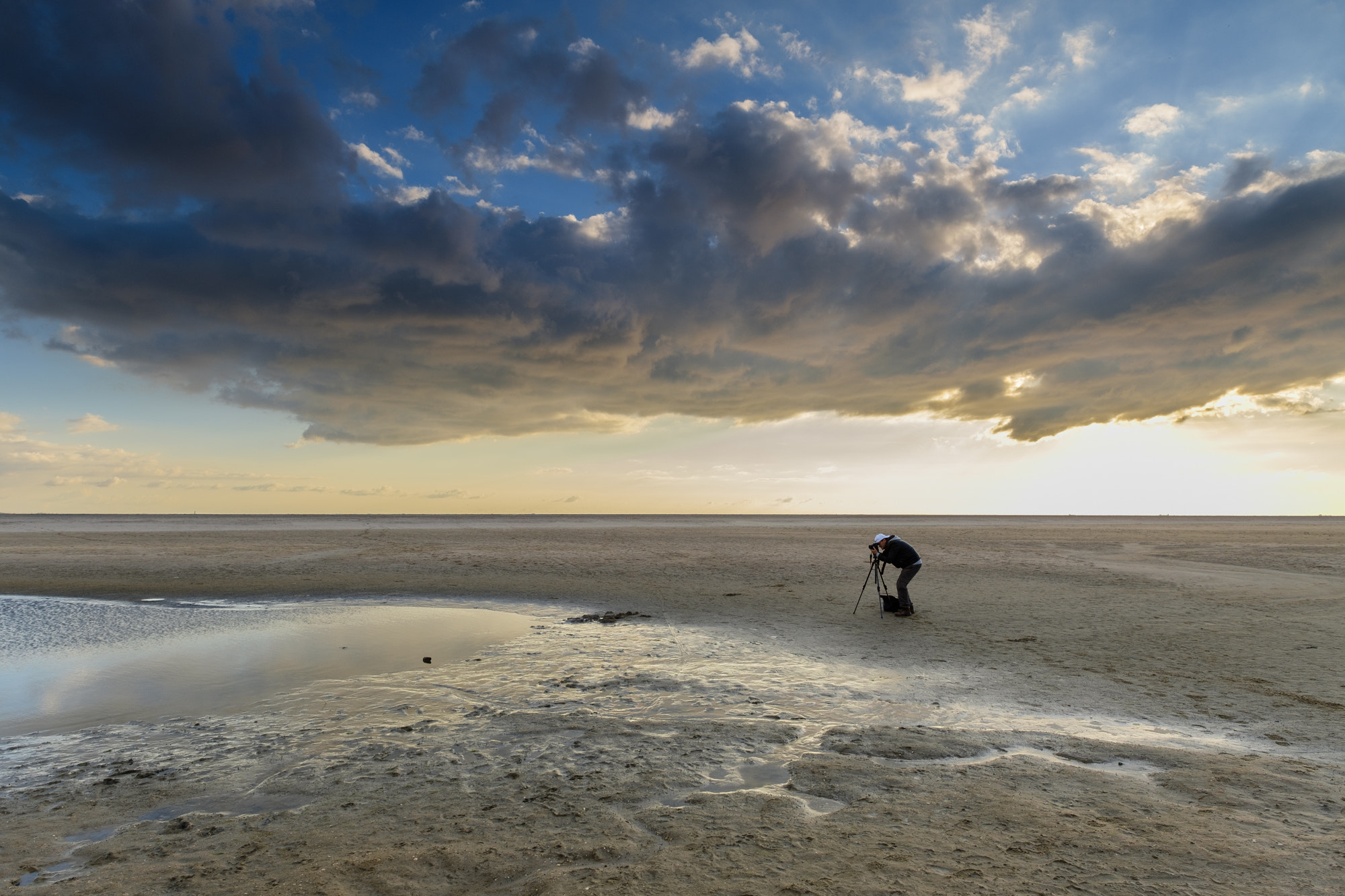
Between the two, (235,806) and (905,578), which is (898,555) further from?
(235,806)

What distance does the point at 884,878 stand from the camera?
425 centimetres

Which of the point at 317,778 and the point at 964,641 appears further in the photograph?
the point at 964,641

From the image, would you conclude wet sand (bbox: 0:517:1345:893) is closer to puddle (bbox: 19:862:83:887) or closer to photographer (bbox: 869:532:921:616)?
puddle (bbox: 19:862:83:887)

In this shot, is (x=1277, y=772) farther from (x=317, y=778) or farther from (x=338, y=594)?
(x=338, y=594)

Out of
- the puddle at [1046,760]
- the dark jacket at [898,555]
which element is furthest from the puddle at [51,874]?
the dark jacket at [898,555]

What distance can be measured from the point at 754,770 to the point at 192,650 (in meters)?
12.0

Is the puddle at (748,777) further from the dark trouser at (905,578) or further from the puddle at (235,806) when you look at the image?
the dark trouser at (905,578)

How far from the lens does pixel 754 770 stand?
6.38 m

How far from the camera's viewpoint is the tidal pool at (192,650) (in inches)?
359

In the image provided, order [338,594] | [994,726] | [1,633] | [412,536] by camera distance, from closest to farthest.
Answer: [994,726] → [1,633] → [338,594] → [412,536]

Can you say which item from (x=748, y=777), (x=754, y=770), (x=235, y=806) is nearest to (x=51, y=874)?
(x=235, y=806)

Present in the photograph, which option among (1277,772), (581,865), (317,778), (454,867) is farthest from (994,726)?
(317,778)

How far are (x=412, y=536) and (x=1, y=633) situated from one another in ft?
102

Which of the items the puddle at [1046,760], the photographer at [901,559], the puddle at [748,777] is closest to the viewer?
the puddle at [748,777]
